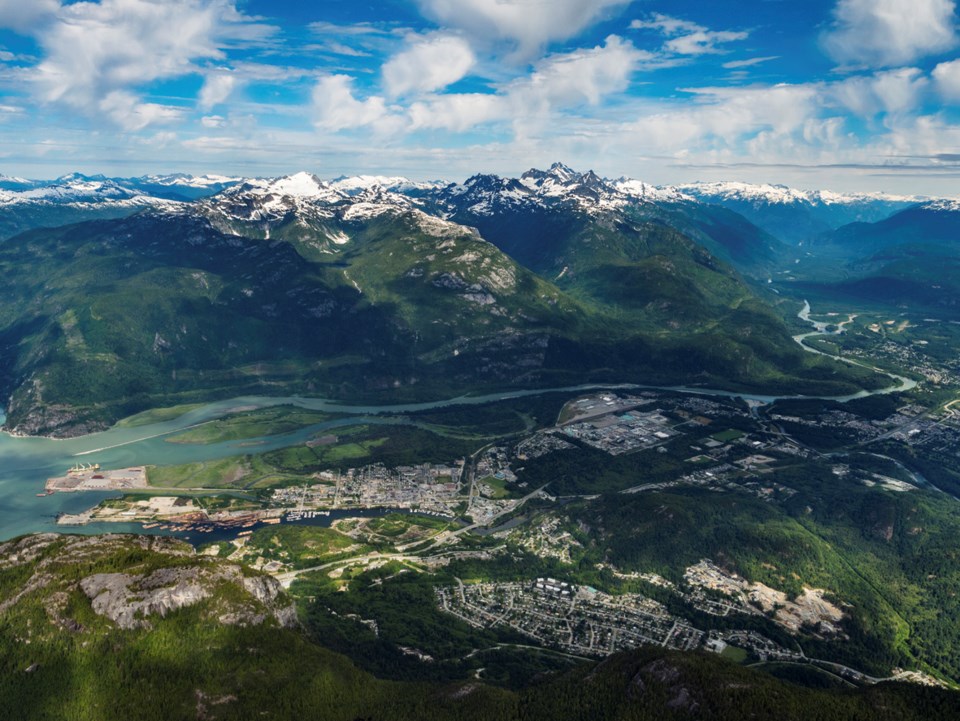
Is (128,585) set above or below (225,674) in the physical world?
above

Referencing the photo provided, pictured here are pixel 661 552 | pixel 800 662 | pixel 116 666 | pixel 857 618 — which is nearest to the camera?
pixel 116 666

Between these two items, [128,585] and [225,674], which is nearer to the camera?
[225,674]

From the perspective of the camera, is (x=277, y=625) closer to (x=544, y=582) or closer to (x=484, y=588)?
(x=484, y=588)

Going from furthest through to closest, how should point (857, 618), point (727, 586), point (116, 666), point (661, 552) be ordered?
point (661, 552) < point (727, 586) < point (857, 618) < point (116, 666)

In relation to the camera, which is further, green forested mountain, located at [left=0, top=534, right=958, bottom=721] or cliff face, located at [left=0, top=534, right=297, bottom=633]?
cliff face, located at [left=0, top=534, right=297, bottom=633]

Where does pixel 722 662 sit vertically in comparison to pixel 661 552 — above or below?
above

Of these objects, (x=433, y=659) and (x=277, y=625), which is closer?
(x=277, y=625)

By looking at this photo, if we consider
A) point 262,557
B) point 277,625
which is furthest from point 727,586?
point 262,557

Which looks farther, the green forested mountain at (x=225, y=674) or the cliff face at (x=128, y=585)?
the cliff face at (x=128, y=585)

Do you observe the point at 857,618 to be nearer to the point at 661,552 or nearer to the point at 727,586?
the point at 727,586

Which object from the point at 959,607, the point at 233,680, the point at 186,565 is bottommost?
the point at 959,607
